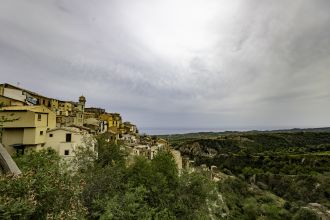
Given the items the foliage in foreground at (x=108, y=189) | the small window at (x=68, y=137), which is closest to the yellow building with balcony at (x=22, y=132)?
the small window at (x=68, y=137)

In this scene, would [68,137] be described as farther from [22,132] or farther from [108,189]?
[108,189]

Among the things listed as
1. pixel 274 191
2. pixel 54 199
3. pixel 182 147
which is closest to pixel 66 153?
pixel 54 199

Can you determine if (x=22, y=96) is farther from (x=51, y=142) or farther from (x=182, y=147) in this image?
(x=182, y=147)

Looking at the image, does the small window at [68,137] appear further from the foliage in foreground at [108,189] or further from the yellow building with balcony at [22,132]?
the foliage in foreground at [108,189]

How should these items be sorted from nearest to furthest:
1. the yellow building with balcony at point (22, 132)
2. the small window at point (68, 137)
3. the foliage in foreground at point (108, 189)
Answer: the foliage in foreground at point (108, 189) → the yellow building with balcony at point (22, 132) → the small window at point (68, 137)

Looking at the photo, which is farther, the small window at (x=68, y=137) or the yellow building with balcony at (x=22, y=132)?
the small window at (x=68, y=137)

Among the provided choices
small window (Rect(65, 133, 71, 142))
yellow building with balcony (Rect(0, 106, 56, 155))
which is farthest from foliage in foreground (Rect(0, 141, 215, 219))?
yellow building with balcony (Rect(0, 106, 56, 155))

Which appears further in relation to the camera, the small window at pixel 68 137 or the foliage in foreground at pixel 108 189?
the small window at pixel 68 137

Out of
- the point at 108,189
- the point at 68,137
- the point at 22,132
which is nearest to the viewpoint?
the point at 108,189

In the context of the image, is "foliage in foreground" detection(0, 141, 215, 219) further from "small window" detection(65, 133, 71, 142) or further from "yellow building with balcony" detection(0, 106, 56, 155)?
"yellow building with balcony" detection(0, 106, 56, 155)

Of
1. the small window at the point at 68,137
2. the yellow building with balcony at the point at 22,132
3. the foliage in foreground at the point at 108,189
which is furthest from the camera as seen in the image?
the small window at the point at 68,137

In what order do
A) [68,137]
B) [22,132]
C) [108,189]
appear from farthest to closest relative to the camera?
1. [68,137]
2. [22,132]
3. [108,189]

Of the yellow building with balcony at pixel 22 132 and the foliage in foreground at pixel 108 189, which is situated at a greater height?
the yellow building with balcony at pixel 22 132

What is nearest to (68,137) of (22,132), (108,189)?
(22,132)
